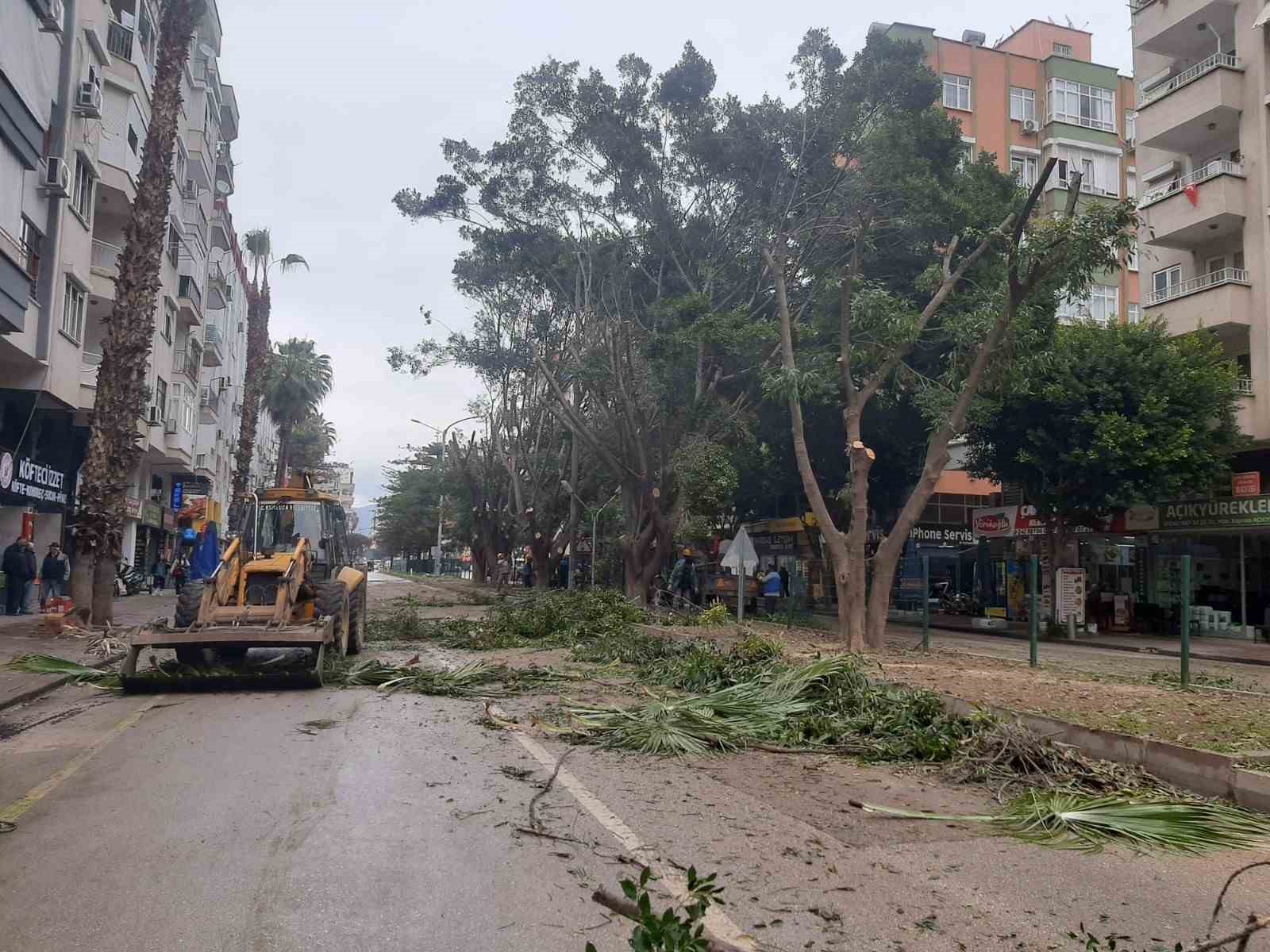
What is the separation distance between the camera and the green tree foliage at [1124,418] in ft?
86.9

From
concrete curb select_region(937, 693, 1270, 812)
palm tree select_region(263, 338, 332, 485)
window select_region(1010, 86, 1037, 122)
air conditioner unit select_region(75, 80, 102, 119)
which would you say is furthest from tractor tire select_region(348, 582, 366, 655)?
palm tree select_region(263, 338, 332, 485)

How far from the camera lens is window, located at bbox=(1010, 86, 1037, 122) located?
44.9 m

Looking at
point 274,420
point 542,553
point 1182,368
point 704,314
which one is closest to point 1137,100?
point 1182,368

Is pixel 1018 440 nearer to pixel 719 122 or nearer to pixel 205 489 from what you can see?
pixel 719 122

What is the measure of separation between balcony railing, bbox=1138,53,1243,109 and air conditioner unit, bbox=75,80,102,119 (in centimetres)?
2701

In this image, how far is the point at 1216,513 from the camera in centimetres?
2761

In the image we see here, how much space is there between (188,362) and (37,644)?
77.5 ft

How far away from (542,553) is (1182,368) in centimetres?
2673

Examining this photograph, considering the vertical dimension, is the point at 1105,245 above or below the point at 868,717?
above

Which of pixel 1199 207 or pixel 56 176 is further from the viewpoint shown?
pixel 1199 207

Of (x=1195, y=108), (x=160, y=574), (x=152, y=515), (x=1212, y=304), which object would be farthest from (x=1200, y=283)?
(x=160, y=574)

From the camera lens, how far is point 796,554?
43.6m

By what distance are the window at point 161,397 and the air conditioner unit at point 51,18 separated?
13.8 meters

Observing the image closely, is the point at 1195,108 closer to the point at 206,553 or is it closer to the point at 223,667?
the point at 223,667
